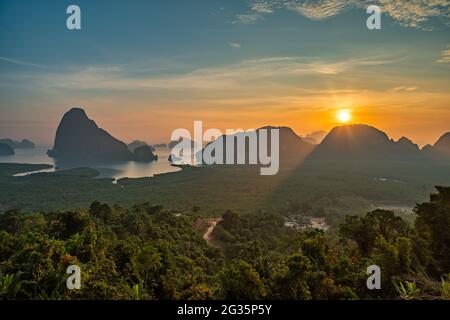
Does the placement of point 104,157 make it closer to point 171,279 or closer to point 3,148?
point 3,148

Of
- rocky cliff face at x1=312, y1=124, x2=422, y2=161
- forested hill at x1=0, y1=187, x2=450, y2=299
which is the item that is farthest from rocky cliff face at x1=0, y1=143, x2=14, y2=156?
forested hill at x1=0, y1=187, x2=450, y2=299

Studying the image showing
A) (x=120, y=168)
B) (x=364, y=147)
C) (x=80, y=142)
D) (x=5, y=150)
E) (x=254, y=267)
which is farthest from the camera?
(x=80, y=142)

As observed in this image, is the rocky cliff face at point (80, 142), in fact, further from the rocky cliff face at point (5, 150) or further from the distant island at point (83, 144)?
the rocky cliff face at point (5, 150)

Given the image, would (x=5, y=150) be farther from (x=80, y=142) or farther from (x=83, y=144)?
(x=83, y=144)

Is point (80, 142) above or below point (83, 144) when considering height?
above

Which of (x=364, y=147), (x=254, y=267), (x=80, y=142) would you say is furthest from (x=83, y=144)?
(x=254, y=267)

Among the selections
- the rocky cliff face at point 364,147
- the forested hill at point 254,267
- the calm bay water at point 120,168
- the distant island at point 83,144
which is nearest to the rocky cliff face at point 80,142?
the distant island at point 83,144

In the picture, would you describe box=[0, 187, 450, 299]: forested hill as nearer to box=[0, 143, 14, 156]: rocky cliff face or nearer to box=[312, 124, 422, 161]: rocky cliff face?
box=[312, 124, 422, 161]: rocky cliff face

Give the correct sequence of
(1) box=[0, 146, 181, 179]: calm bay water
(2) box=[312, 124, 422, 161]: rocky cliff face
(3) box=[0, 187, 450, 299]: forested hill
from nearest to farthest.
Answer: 1. (3) box=[0, 187, 450, 299]: forested hill
2. (1) box=[0, 146, 181, 179]: calm bay water
3. (2) box=[312, 124, 422, 161]: rocky cliff face
